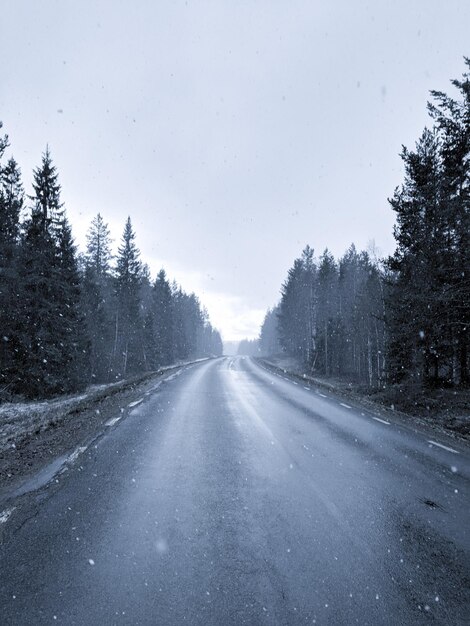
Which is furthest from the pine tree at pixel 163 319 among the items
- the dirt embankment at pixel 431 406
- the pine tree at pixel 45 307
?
the dirt embankment at pixel 431 406

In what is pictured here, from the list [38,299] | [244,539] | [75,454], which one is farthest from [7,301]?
[244,539]

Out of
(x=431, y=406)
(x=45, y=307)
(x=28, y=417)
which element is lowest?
(x=28, y=417)

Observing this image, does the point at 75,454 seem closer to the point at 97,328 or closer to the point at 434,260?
the point at 434,260

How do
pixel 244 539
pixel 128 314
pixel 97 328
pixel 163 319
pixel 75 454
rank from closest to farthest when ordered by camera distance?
pixel 244 539 < pixel 75 454 < pixel 97 328 < pixel 128 314 < pixel 163 319

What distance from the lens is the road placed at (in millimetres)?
2500

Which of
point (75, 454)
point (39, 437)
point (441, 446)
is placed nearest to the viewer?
point (75, 454)

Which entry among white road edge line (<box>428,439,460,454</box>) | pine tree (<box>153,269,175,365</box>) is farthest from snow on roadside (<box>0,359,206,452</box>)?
pine tree (<box>153,269,175,365</box>)

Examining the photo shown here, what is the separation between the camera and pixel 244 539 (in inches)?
135

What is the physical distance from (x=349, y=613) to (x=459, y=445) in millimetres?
6781

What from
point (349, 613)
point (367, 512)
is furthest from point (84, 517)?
point (367, 512)

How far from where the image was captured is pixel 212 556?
10.2 ft

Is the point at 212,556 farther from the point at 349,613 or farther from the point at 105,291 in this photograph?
the point at 105,291

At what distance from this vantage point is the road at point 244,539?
8.20 ft

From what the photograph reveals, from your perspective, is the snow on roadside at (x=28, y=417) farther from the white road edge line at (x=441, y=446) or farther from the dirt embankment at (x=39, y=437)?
the white road edge line at (x=441, y=446)
